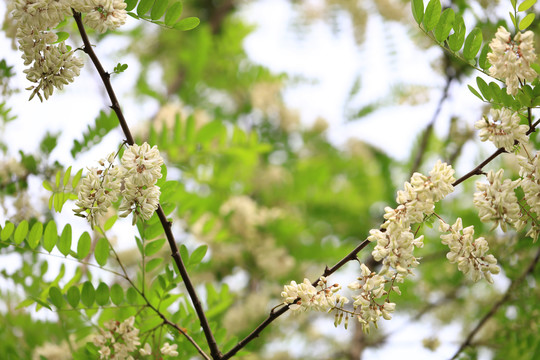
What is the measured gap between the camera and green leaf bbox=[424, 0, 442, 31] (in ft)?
2.09

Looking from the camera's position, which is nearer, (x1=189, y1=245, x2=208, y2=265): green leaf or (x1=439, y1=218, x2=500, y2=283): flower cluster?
(x1=439, y1=218, x2=500, y2=283): flower cluster

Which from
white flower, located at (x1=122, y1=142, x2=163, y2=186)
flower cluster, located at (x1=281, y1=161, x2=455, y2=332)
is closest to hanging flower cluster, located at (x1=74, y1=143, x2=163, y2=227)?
white flower, located at (x1=122, y1=142, x2=163, y2=186)

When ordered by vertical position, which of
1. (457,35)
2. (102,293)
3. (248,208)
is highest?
(457,35)

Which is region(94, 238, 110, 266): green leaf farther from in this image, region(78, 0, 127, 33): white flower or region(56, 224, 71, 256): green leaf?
region(78, 0, 127, 33): white flower

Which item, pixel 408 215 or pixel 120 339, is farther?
pixel 120 339

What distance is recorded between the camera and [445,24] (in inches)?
25.6

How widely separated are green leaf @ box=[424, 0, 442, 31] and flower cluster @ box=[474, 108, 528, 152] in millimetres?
143

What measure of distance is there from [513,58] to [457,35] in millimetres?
133

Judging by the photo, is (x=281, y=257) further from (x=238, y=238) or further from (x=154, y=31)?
(x=154, y=31)

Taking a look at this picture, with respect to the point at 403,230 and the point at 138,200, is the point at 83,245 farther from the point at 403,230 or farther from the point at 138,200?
the point at 403,230

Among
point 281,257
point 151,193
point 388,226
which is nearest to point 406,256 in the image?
point 388,226

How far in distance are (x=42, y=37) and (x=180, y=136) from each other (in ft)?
2.29

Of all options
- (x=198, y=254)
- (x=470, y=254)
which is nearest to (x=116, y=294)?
(x=198, y=254)

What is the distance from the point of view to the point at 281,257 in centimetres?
158
